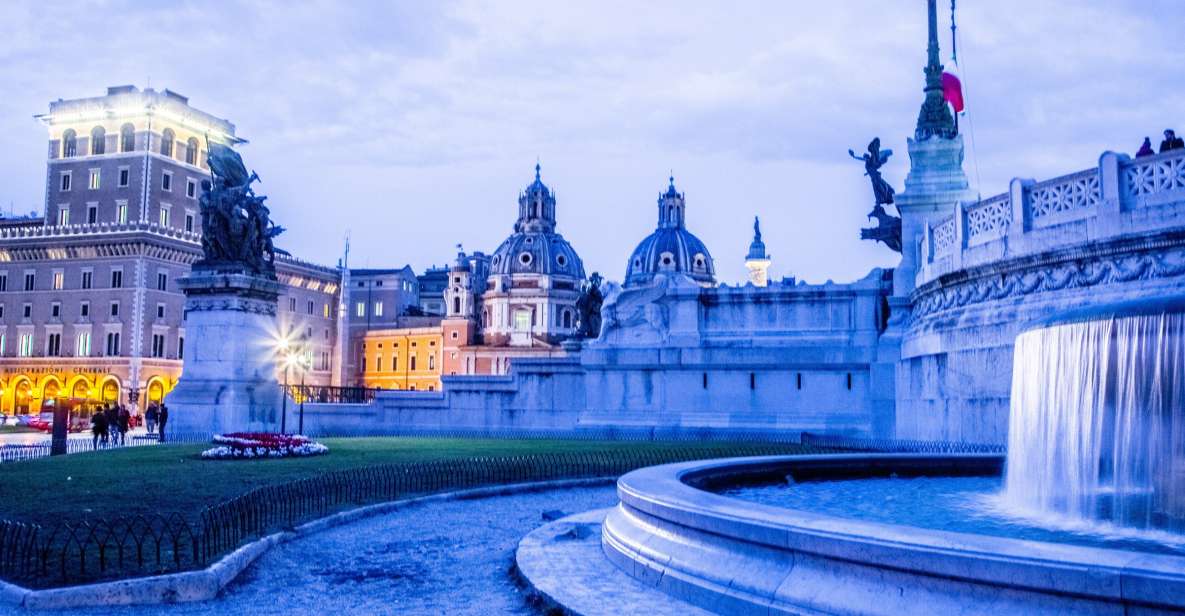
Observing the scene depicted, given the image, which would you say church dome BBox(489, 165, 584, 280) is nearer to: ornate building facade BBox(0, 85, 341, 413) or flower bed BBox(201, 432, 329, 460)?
ornate building facade BBox(0, 85, 341, 413)

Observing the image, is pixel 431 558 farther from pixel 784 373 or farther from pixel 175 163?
pixel 175 163

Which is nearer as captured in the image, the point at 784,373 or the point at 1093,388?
the point at 1093,388

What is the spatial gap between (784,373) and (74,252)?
72963 millimetres

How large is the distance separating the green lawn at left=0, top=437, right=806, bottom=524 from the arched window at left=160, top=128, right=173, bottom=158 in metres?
64.9

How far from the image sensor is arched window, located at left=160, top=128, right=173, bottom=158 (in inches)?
3356

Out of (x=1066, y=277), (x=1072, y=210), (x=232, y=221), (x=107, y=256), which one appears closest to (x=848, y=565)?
(x=1072, y=210)

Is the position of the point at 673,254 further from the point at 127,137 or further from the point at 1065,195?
the point at 1065,195

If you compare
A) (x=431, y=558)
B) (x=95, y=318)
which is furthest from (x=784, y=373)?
(x=95, y=318)

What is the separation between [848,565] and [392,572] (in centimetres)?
544

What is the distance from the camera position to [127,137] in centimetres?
8475

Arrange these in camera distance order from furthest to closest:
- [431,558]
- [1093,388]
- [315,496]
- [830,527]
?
[315,496] < [431,558] < [1093,388] < [830,527]

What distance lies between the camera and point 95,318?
82438mm

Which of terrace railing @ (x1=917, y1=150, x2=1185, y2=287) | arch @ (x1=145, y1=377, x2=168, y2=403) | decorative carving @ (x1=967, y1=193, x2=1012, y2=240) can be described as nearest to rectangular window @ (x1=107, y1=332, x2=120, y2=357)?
arch @ (x1=145, y1=377, x2=168, y2=403)

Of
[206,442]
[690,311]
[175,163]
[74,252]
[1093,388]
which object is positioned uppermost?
[175,163]
